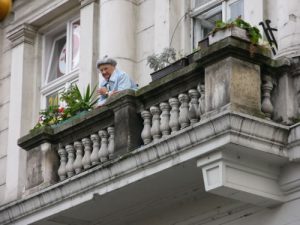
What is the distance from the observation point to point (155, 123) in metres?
14.7

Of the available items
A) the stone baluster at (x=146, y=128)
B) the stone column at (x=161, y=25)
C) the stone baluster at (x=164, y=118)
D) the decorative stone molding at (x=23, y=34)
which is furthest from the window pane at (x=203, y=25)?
the decorative stone molding at (x=23, y=34)

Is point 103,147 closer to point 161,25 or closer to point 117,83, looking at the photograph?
point 117,83

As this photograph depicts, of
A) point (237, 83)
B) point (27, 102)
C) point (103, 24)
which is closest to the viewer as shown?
point (237, 83)

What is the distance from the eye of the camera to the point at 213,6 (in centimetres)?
1719

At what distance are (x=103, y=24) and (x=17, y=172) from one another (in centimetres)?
273

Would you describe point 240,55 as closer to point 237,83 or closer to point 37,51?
point 237,83

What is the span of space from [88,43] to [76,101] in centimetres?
227

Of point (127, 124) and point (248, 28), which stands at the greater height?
point (248, 28)

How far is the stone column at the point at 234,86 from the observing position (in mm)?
13766

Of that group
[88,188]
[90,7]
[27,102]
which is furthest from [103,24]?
[88,188]

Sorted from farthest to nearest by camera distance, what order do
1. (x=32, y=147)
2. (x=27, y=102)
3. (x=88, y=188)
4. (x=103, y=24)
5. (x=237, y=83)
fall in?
(x=27, y=102), (x=103, y=24), (x=32, y=147), (x=88, y=188), (x=237, y=83)

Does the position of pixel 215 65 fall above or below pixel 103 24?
below

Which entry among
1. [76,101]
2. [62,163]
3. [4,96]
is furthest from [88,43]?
[62,163]

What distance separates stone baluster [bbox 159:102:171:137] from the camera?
47.6ft
